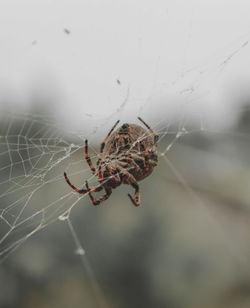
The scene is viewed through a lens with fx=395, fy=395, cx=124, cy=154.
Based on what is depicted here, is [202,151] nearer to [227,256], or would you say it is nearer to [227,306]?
[227,256]

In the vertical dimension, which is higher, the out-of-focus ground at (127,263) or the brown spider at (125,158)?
the brown spider at (125,158)

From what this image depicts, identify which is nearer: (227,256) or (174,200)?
(227,256)

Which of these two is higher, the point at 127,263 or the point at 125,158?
the point at 125,158

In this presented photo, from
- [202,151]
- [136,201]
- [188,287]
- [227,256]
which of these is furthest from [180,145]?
[136,201]

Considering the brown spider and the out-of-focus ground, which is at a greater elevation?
the brown spider

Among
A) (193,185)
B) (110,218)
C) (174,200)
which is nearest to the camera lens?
(110,218)

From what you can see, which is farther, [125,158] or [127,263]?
[127,263]

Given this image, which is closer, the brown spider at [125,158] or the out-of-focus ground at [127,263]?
the brown spider at [125,158]

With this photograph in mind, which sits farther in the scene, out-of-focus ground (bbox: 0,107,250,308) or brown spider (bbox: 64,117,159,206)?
out-of-focus ground (bbox: 0,107,250,308)
